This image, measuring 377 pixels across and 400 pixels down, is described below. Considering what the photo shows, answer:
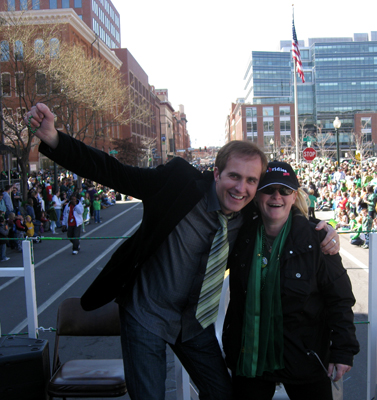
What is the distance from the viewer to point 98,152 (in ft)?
7.38

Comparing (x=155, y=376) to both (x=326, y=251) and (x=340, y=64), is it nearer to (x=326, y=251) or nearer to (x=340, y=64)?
(x=326, y=251)

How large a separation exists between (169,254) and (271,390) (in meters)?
0.99

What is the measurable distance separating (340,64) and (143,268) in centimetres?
11374

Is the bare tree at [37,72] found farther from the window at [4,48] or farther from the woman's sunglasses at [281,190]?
the woman's sunglasses at [281,190]

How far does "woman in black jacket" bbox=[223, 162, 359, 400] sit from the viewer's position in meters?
2.26

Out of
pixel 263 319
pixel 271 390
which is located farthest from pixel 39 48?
pixel 271 390

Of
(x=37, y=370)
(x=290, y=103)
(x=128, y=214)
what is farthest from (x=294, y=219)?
(x=290, y=103)

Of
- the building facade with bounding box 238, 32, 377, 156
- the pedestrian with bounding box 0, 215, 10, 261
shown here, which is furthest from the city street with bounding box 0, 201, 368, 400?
the building facade with bounding box 238, 32, 377, 156

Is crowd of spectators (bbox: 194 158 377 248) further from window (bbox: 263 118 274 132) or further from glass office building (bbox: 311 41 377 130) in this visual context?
glass office building (bbox: 311 41 377 130)

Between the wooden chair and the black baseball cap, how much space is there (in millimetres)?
1958

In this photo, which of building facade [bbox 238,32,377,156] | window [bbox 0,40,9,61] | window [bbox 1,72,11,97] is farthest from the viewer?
building facade [bbox 238,32,377,156]

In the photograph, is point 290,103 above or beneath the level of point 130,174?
above

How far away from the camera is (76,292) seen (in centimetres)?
686

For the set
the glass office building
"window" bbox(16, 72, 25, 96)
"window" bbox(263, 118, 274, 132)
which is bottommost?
"window" bbox(16, 72, 25, 96)
